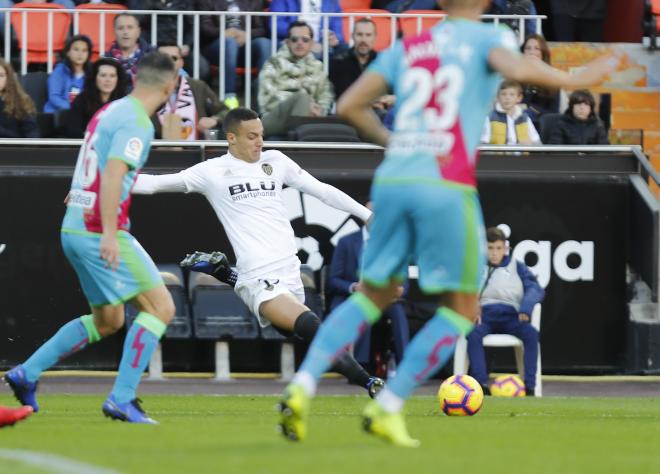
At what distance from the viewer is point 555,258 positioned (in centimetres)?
1639

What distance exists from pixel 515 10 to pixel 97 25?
457cm

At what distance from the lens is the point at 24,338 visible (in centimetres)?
1590

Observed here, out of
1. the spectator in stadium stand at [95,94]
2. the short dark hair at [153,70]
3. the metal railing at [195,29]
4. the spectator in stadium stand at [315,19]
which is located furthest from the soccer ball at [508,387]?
the short dark hair at [153,70]

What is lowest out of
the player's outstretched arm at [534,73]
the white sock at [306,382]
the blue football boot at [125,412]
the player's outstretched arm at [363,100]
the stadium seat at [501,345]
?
→ the stadium seat at [501,345]

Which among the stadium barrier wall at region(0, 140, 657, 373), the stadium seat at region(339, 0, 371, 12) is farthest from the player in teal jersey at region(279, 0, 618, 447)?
the stadium seat at region(339, 0, 371, 12)

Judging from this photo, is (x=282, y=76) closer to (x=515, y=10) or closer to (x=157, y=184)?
(x=515, y=10)

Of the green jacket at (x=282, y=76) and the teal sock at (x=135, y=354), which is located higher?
the green jacket at (x=282, y=76)

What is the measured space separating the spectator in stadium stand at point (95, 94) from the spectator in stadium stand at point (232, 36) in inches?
72.3

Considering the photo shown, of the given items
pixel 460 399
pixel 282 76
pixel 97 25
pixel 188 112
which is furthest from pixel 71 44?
pixel 460 399

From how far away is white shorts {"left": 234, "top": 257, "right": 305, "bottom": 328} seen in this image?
37.1ft

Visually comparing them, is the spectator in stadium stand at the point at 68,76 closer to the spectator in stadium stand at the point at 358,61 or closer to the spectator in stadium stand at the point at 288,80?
the spectator in stadium stand at the point at 288,80

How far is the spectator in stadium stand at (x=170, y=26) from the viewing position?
1714cm

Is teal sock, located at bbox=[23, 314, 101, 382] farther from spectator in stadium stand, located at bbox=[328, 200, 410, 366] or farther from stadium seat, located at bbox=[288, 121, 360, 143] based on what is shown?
stadium seat, located at bbox=[288, 121, 360, 143]

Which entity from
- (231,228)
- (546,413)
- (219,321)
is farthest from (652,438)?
(219,321)
